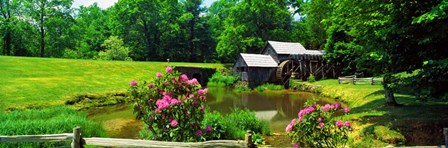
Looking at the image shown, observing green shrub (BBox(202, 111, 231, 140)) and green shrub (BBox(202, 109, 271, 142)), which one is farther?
green shrub (BBox(202, 109, 271, 142))

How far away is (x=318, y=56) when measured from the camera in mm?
37219

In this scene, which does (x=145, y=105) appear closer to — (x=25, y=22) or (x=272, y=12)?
(x=272, y=12)

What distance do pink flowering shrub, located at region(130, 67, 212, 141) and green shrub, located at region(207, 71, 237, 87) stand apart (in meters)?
29.4

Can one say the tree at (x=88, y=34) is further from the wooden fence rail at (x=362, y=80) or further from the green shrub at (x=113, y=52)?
the wooden fence rail at (x=362, y=80)

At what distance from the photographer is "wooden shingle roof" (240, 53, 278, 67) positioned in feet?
113

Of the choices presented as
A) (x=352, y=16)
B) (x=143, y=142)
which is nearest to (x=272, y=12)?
(x=352, y=16)

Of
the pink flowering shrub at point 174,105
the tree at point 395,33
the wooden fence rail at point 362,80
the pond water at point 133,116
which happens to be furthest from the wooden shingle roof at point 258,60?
the pink flowering shrub at point 174,105

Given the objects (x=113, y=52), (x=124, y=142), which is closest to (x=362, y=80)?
(x=124, y=142)

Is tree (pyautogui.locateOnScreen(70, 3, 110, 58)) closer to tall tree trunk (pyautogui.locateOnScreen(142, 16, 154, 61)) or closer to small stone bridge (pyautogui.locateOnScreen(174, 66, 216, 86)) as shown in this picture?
tall tree trunk (pyautogui.locateOnScreen(142, 16, 154, 61))

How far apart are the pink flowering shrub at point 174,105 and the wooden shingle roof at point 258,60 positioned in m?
26.6

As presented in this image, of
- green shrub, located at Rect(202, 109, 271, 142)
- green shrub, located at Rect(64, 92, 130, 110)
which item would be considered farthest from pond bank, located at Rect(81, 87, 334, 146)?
green shrub, located at Rect(202, 109, 271, 142)

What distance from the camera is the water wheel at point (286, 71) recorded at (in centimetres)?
3460

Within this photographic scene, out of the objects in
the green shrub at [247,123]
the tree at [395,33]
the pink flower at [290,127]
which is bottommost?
the green shrub at [247,123]

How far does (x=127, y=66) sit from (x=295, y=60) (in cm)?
2090
